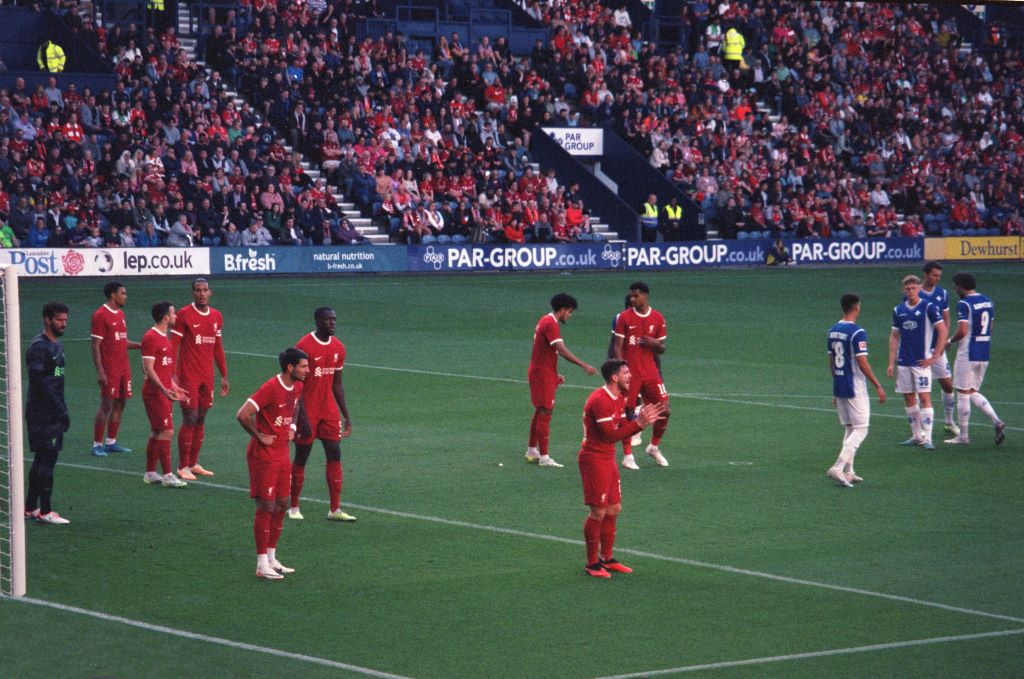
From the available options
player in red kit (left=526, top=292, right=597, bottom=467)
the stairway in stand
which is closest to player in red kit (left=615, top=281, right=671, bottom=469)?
player in red kit (left=526, top=292, right=597, bottom=467)

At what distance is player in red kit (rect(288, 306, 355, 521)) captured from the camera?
13633 millimetres

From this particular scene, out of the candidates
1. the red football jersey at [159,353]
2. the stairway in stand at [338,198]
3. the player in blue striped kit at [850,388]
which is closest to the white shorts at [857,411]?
the player in blue striped kit at [850,388]

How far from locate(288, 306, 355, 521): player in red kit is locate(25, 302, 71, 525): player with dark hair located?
2131 millimetres

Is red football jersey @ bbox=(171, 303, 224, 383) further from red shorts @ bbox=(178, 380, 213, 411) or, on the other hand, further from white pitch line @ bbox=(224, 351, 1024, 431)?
white pitch line @ bbox=(224, 351, 1024, 431)

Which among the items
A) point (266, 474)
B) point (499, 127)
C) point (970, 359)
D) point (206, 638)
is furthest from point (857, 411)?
point (499, 127)

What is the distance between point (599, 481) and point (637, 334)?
5156 mm

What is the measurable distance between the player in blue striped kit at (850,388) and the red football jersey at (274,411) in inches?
250

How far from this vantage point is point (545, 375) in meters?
16.9

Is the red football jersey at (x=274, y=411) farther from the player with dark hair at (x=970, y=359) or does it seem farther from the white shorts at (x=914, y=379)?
the player with dark hair at (x=970, y=359)

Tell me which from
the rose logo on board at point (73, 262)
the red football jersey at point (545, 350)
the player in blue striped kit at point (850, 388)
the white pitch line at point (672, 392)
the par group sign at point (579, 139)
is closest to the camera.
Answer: the player in blue striped kit at point (850, 388)

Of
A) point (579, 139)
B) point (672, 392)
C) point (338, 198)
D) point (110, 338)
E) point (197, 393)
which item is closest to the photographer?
point (197, 393)

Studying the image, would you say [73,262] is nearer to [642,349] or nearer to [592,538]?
[642,349]

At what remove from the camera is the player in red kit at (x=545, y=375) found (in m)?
16.6

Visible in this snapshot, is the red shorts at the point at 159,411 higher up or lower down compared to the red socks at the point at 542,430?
higher up
